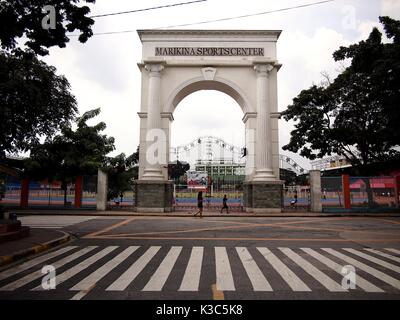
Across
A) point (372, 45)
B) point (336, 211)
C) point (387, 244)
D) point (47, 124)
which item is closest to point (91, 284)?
point (387, 244)

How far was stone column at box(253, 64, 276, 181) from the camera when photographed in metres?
21.0

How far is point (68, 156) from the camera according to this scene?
2200cm

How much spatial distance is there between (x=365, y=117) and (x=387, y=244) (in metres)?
18.0

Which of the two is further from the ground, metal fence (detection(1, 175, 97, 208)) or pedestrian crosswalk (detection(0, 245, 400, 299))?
metal fence (detection(1, 175, 97, 208))

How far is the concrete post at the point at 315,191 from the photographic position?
71.1 feet

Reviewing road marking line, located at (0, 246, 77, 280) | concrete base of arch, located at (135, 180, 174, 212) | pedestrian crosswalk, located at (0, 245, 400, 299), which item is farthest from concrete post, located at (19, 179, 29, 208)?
pedestrian crosswalk, located at (0, 245, 400, 299)

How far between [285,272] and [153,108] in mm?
17655

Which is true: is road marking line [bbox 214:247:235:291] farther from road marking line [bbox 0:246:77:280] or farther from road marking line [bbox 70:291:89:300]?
road marking line [bbox 0:246:77:280]

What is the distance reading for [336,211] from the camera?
852 inches

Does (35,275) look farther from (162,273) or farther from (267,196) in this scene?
(267,196)

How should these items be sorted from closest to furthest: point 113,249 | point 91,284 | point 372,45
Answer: point 91,284
point 113,249
point 372,45

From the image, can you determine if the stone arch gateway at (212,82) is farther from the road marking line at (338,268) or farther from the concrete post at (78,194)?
the road marking line at (338,268)

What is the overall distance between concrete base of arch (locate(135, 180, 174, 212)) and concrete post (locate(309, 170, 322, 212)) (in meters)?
10.5
